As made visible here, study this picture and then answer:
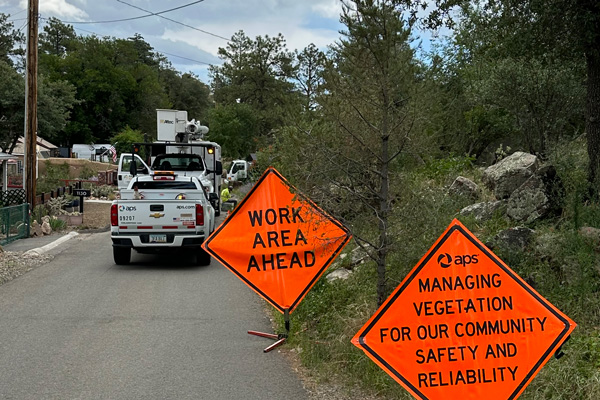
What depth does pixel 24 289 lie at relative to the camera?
11.7m

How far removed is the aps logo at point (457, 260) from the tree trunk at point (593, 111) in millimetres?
5612

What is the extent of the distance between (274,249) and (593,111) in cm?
563

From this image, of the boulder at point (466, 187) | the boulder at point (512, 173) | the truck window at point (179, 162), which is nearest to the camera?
the boulder at point (512, 173)

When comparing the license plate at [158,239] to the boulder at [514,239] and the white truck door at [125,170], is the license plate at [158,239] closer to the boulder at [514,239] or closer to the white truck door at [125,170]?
the boulder at [514,239]

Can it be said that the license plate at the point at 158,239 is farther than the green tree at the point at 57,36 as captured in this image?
No

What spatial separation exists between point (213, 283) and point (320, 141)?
6.60 metres

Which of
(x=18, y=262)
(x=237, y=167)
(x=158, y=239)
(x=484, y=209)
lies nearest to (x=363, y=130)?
(x=484, y=209)

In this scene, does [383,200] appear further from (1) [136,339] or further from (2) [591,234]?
(1) [136,339]

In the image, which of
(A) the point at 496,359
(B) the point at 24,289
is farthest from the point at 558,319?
(B) the point at 24,289

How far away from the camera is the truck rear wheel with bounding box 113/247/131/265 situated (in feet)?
47.3

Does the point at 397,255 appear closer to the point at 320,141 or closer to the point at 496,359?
the point at 320,141

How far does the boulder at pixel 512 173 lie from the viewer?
11250 millimetres

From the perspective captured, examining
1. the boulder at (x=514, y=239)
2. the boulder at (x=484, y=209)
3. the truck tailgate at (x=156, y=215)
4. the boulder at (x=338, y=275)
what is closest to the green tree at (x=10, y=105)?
the truck tailgate at (x=156, y=215)

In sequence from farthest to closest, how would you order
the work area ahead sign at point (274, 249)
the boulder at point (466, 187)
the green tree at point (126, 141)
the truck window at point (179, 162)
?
the green tree at point (126, 141), the truck window at point (179, 162), the boulder at point (466, 187), the work area ahead sign at point (274, 249)
